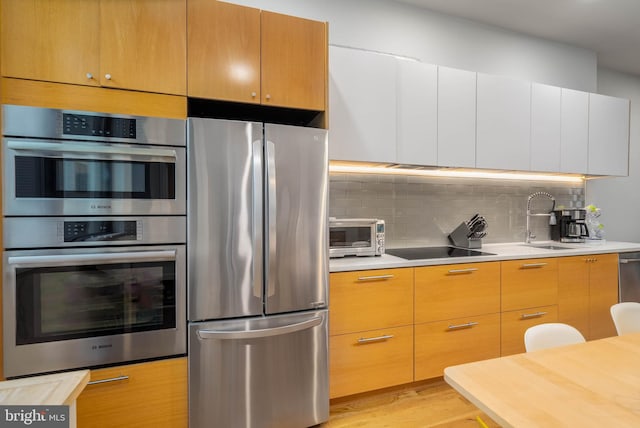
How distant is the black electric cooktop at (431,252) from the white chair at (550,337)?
961 mm

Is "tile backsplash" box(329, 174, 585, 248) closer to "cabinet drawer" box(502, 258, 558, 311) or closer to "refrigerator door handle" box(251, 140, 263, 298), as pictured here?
"cabinet drawer" box(502, 258, 558, 311)

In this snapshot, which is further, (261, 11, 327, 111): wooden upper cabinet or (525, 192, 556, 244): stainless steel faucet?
(525, 192, 556, 244): stainless steel faucet

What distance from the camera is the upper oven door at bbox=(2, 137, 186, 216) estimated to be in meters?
1.38

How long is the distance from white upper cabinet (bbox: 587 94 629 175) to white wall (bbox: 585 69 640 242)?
433 mm

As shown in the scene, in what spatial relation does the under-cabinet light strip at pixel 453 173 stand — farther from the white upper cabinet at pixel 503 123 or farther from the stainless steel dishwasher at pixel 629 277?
the stainless steel dishwasher at pixel 629 277

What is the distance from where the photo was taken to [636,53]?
350 cm

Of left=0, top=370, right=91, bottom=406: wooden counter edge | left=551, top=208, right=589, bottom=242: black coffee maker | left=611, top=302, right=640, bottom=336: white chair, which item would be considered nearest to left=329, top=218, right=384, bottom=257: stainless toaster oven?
left=611, top=302, right=640, bottom=336: white chair

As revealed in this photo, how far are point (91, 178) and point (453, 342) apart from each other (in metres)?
2.40

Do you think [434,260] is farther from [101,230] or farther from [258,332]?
[101,230]

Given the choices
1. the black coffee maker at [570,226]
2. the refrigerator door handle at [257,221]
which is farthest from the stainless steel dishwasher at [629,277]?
the refrigerator door handle at [257,221]

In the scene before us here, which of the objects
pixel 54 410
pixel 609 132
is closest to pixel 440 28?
pixel 609 132

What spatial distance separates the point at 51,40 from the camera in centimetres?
143

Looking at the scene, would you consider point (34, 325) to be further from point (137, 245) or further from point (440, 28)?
point (440, 28)

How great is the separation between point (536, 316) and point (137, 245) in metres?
2.83
